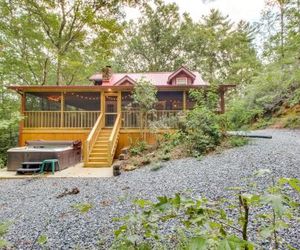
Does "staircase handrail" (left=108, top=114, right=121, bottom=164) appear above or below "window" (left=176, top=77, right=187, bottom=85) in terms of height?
below

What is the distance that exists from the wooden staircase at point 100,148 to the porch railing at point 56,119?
121 centimetres

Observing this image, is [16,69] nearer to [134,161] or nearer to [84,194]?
[134,161]

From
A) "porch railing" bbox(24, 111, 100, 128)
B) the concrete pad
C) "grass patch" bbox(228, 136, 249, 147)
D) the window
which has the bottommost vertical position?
the concrete pad

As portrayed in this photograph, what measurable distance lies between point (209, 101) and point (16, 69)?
13639mm

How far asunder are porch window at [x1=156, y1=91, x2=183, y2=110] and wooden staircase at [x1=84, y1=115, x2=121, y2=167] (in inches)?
201

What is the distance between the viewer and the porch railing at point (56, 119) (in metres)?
12.2

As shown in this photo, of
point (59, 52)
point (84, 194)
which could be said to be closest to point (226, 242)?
point (84, 194)

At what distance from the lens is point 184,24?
24.8 meters

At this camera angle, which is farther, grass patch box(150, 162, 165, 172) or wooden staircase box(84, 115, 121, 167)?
wooden staircase box(84, 115, 121, 167)

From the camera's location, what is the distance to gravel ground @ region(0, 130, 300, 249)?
319 cm

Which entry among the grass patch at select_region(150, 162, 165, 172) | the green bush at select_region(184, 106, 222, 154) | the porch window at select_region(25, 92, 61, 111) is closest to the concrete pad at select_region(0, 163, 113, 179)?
the grass patch at select_region(150, 162, 165, 172)

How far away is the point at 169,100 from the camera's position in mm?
16234

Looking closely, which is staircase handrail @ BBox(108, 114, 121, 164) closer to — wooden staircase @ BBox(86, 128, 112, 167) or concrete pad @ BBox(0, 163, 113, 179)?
wooden staircase @ BBox(86, 128, 112, 167)

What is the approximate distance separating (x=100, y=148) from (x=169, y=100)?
758 centimetres
